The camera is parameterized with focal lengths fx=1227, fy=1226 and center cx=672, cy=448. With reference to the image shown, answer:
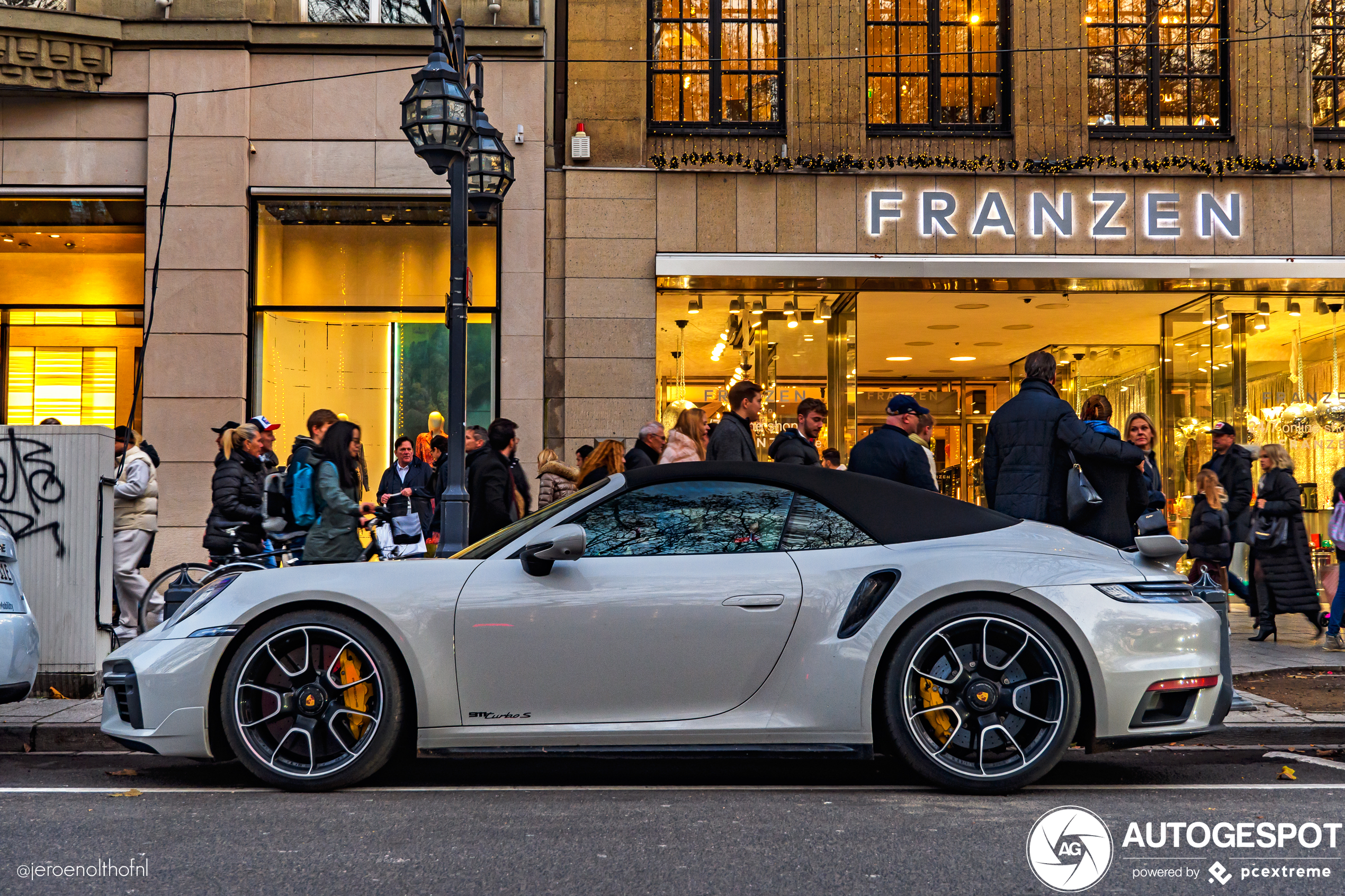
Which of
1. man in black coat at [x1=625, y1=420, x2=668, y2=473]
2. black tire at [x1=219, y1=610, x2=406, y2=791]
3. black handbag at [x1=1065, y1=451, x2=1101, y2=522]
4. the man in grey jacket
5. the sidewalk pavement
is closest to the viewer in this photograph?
black tire at [x1=219, y1=610, x2=406, y2=791]

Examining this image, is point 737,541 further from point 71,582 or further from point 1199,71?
point 1199,71

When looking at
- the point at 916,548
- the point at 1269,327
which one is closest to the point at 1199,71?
the point at 1269,327

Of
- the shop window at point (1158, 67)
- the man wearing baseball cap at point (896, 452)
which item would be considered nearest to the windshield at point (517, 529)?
the man wearing baseball cap at point (896, 452)

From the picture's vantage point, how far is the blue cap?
7.76 meters

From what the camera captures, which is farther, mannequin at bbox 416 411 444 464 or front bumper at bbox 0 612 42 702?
mannequin at bbox 416 411 444 464

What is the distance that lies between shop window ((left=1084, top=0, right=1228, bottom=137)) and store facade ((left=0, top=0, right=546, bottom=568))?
6426 mm

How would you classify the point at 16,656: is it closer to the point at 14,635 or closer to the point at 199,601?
the point at 14,635

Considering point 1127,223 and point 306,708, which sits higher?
point 1127,223

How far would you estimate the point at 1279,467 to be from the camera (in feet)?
34.4

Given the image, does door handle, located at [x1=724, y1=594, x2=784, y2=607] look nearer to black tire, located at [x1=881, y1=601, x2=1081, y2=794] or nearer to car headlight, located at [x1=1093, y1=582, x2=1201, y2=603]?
black tire, located at [x1=881, y1=601, x2=1081, y2=794]

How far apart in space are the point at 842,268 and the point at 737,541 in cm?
901

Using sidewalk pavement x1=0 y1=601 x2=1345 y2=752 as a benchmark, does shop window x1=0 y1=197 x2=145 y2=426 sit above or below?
above

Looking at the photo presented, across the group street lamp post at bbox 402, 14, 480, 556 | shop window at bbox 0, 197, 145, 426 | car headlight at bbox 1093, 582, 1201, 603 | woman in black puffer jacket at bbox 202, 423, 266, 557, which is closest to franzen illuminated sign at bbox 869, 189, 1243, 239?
street lamp post at bbox 402, 14, 480, 556

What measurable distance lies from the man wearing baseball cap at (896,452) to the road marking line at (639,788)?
258 cm
